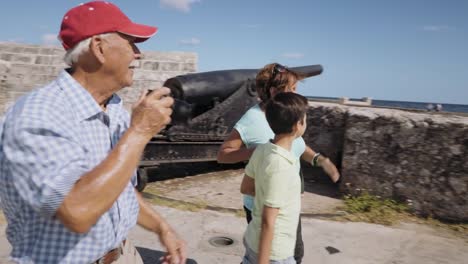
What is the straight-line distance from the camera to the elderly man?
110 centimetres

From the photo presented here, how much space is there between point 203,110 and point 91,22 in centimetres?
487

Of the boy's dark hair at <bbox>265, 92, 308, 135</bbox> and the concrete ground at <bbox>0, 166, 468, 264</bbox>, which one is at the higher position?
the boy's dark hair at <bbox>265, 92, 308, 135</bbox>

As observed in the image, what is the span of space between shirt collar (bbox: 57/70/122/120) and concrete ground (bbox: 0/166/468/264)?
80.4 inches

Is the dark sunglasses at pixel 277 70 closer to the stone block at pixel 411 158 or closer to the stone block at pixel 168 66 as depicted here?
the stone block at pixel 411 158

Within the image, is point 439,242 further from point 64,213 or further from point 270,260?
point 64,213

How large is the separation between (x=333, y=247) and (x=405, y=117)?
199 centimetres

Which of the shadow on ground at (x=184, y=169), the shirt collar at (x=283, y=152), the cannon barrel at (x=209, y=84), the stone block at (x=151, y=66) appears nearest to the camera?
the shirt collar at (x=283, y=152)

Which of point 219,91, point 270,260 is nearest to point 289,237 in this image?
point 270,260

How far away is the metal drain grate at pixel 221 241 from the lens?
11.3 feet

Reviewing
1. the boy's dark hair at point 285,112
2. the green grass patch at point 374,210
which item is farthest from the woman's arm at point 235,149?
the green grass patch at point 374,210

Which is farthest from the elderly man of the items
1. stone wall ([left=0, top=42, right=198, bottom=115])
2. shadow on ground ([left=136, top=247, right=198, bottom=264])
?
stone wall ([left=0, top=42, right=198, bottom=115])

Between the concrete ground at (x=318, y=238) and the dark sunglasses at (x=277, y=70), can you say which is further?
the concrete ground at (x=318, y=238)

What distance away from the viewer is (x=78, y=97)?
1340 mm

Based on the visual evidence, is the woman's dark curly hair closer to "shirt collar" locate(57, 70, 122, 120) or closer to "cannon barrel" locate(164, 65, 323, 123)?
"shirt collar" locate(57, 70, 122, 120)
